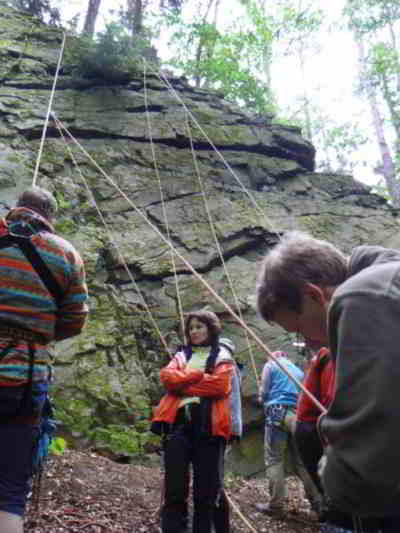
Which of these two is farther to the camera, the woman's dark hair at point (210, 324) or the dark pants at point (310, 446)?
the woman's dark hair at point (210, 324)

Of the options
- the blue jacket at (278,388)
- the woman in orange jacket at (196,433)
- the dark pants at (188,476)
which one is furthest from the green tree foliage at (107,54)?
the dark pants at (188,476)

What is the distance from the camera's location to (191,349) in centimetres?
416

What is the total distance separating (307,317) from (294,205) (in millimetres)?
8572

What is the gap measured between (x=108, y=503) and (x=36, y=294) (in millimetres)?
2538

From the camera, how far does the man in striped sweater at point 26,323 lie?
2.22 m

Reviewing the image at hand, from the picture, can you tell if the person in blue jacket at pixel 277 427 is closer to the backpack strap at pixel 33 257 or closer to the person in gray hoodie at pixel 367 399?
the backpack strap at pixel 33 257

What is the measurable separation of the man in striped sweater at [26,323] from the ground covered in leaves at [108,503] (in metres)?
1.46

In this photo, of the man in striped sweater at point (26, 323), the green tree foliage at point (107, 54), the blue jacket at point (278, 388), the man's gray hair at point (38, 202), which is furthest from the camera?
the green tree foliage at point (107, 54)

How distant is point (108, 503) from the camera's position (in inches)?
165

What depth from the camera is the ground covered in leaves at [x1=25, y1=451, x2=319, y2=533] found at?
3678 millimetres

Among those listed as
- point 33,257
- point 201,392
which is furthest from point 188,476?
point 33,257

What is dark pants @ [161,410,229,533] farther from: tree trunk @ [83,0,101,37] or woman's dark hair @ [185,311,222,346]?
tree trunk @ [83,0,101,37]

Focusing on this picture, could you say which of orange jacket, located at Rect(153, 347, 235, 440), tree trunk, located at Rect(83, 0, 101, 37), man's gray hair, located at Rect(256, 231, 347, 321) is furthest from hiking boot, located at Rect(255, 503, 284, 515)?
tree trunk, located at Rect(83, 0, 101, 37)

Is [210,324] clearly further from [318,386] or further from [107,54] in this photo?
[107,54]
